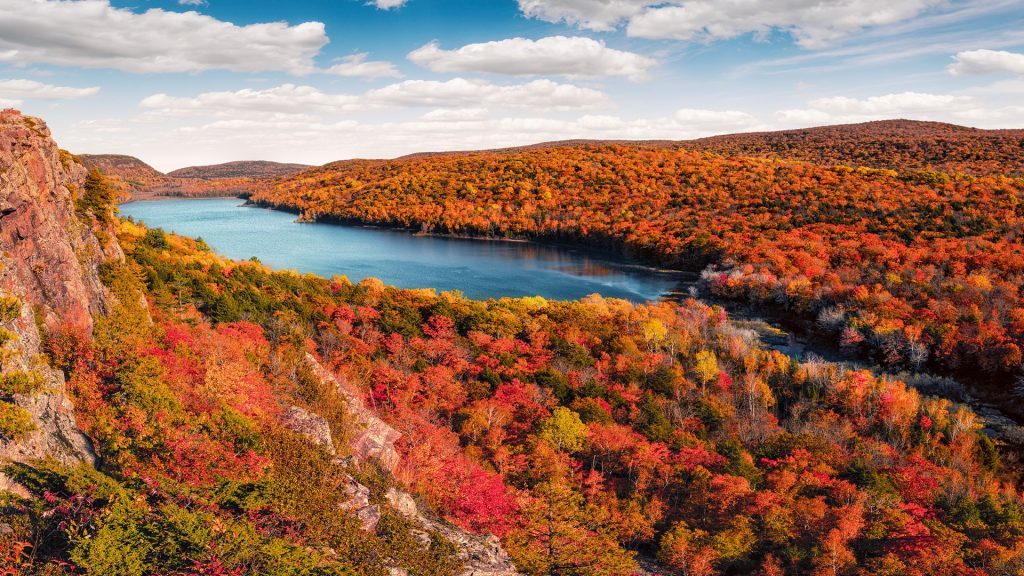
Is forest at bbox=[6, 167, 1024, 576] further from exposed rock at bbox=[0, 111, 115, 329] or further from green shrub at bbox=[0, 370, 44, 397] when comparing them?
exposed rock at bbox=[0, 111, 115, 329]

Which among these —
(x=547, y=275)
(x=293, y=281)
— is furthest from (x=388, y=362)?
(x=547, y=275)

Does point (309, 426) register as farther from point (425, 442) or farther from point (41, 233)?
point (41, 233)

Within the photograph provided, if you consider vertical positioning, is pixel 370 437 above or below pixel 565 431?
above

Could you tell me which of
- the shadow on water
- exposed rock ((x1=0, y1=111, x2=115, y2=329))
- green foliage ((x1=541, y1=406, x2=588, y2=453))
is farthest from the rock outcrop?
the shadow on water

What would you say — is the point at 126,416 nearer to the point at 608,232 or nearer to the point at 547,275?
the point at 547,275

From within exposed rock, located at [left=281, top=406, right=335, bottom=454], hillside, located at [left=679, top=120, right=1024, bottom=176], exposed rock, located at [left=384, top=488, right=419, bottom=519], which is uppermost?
hillside, located at [left=679, top=120, right=1024, bottom=176]

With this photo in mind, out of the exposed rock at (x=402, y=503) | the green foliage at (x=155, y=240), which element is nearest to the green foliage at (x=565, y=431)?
the exposed rock at (x=402, y=503)

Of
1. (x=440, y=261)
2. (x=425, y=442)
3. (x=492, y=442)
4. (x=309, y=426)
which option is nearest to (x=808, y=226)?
(x=440, y=261)
